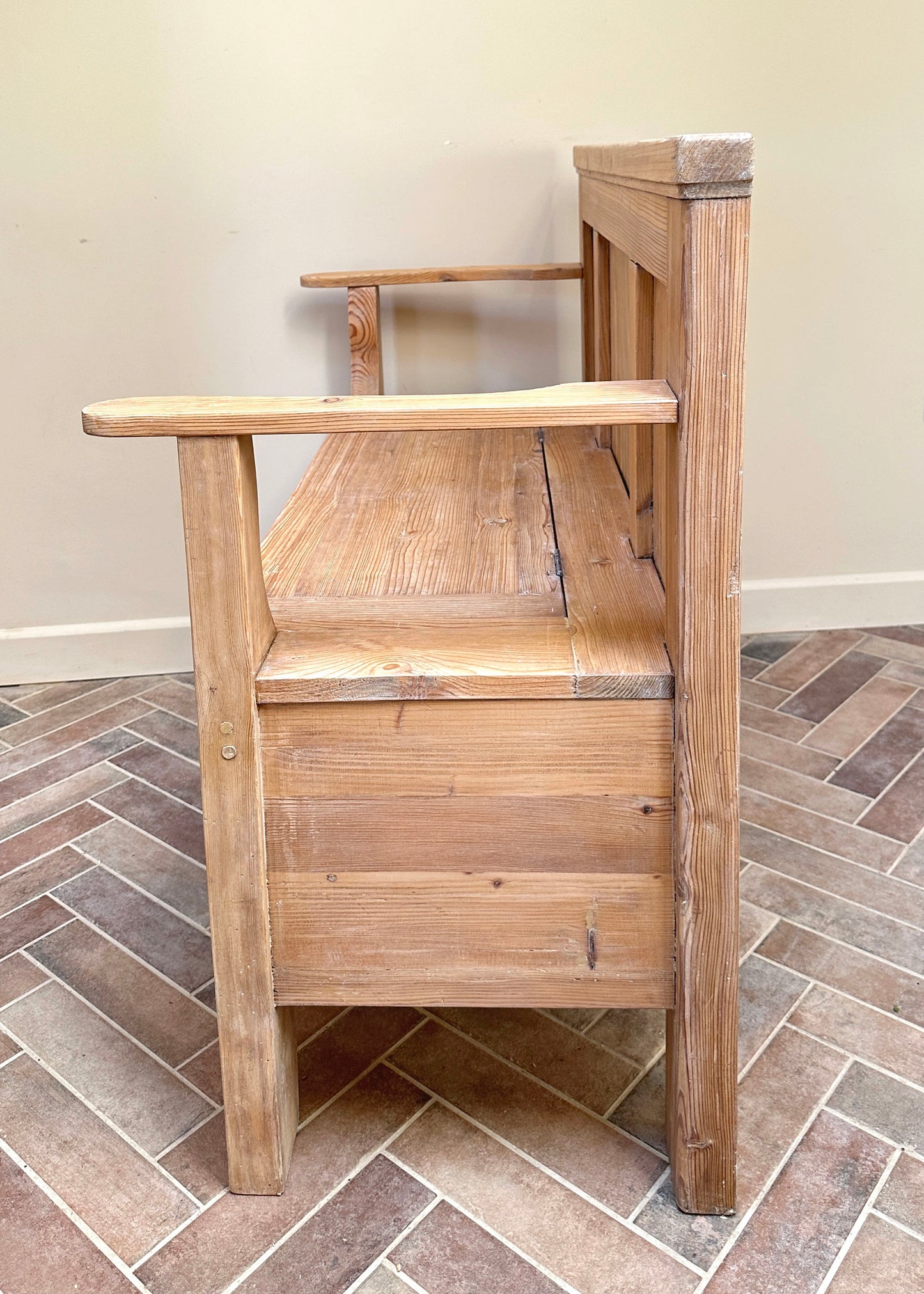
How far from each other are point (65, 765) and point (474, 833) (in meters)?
1.46

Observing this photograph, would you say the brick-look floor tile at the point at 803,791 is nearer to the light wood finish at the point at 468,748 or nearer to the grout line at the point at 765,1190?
the grout line at the point at 765,1190

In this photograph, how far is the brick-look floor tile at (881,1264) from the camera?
122 cm

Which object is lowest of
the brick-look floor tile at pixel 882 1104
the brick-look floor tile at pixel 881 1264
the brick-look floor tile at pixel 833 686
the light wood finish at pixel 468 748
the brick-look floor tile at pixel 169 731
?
the brick-look floor tile at pixel 881 1264

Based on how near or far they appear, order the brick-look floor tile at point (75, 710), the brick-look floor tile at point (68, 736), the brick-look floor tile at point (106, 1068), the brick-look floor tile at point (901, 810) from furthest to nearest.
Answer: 1. the brick-look floor tile at point (75, 710)
2. the brick-look floor tile at point (68, 736)
3. the brick-look floor tile at point (901, 810)
4. the brick-look floor tile at point (106, 1068)

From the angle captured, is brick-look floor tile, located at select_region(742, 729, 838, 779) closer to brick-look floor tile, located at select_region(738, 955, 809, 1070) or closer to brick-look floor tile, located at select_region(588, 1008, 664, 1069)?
brick-look floor tile, located at select_region(738, 955, 809, 1070)

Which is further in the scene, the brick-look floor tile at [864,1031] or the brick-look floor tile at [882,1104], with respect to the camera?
the brick-look floor tile at [864,1031]

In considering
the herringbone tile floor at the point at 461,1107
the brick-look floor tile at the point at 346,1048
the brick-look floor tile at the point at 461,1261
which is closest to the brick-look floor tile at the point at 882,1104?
the herringbone tile floor at the point at 461,1107

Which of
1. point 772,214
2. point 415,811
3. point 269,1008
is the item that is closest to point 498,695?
point 415,811

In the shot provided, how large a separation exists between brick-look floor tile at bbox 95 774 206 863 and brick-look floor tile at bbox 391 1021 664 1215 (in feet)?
2.22

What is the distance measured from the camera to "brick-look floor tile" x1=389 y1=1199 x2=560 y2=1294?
1.24 metres

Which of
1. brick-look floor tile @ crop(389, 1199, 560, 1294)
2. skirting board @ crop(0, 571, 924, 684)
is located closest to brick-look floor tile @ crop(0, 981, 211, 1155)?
brick-look floor tile @ crop(389, 1199, 560, 1294)

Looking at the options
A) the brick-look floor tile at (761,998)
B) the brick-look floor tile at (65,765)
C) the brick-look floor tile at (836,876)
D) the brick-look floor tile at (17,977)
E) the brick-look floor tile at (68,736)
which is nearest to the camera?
the brick-look floor tile at (761,998)

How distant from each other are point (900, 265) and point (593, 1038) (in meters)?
2.01

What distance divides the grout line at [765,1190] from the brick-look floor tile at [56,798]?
150 cm
